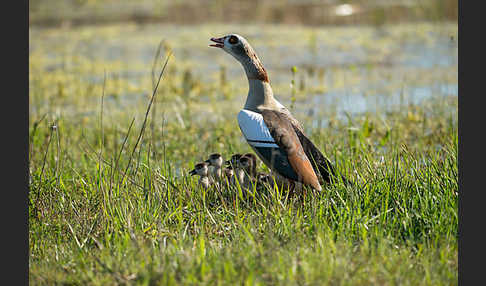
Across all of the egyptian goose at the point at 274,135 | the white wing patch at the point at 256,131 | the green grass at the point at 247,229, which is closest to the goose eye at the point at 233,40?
the egyptian goose at the point at 274,135

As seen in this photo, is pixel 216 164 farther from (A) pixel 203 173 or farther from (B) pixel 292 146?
(B) pixel 292 146

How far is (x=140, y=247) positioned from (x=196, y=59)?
7.90 metres

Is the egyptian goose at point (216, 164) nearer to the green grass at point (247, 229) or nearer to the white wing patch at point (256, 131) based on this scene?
the green grass at point (247, 229)

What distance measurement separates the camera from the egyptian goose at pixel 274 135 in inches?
166

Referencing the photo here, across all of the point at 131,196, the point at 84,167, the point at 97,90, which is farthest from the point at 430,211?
the point at 97,90

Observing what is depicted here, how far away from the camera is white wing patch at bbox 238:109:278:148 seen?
14.0ft

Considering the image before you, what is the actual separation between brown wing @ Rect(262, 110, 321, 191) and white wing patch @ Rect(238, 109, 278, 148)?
0.03 meters

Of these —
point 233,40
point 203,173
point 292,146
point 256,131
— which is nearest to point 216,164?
point 203,173

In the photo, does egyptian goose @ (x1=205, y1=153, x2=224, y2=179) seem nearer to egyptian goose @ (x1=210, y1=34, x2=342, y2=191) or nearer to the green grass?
the green grass

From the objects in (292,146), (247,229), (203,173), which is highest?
(292,146)

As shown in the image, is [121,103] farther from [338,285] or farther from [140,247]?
[338,285]

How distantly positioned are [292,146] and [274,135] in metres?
0.15

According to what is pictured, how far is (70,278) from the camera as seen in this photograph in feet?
10.8

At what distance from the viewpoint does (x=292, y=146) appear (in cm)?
425
